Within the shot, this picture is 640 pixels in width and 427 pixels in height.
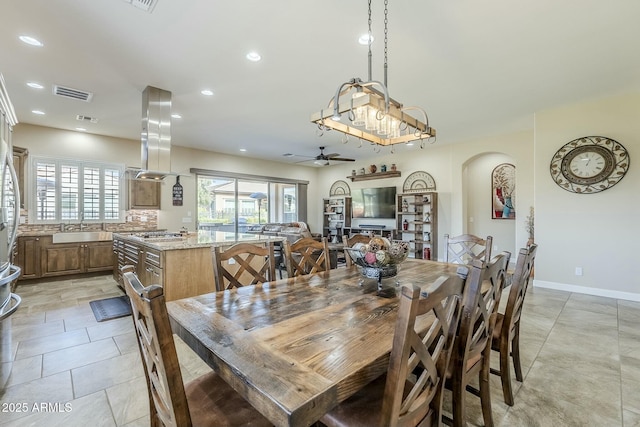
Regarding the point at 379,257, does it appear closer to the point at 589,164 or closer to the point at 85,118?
the point at 589,164

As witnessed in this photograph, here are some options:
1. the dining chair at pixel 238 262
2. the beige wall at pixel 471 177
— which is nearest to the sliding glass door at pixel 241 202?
the beige wall at pixel 471 177

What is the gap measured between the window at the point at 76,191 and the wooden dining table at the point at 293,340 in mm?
5813

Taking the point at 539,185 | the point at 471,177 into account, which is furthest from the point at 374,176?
the point at 539,185

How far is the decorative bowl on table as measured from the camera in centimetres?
193

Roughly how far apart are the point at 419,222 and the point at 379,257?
5643 mm

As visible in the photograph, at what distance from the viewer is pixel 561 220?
455 cm

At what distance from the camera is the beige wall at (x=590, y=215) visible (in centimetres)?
404

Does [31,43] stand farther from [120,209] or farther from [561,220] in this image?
[561,220]

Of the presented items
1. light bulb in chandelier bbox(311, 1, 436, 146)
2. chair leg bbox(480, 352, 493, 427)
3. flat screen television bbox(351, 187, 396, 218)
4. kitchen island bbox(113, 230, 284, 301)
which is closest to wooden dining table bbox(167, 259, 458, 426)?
chair leg bbox(480, 352, 493, 427)

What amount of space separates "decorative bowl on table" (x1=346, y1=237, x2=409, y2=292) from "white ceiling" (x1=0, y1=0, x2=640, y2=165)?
1.89 meters

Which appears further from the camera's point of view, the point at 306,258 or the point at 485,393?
the point at 306,258

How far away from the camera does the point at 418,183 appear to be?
7.50 meters

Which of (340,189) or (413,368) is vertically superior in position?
(340,189)

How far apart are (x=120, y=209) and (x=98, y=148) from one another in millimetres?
1305
